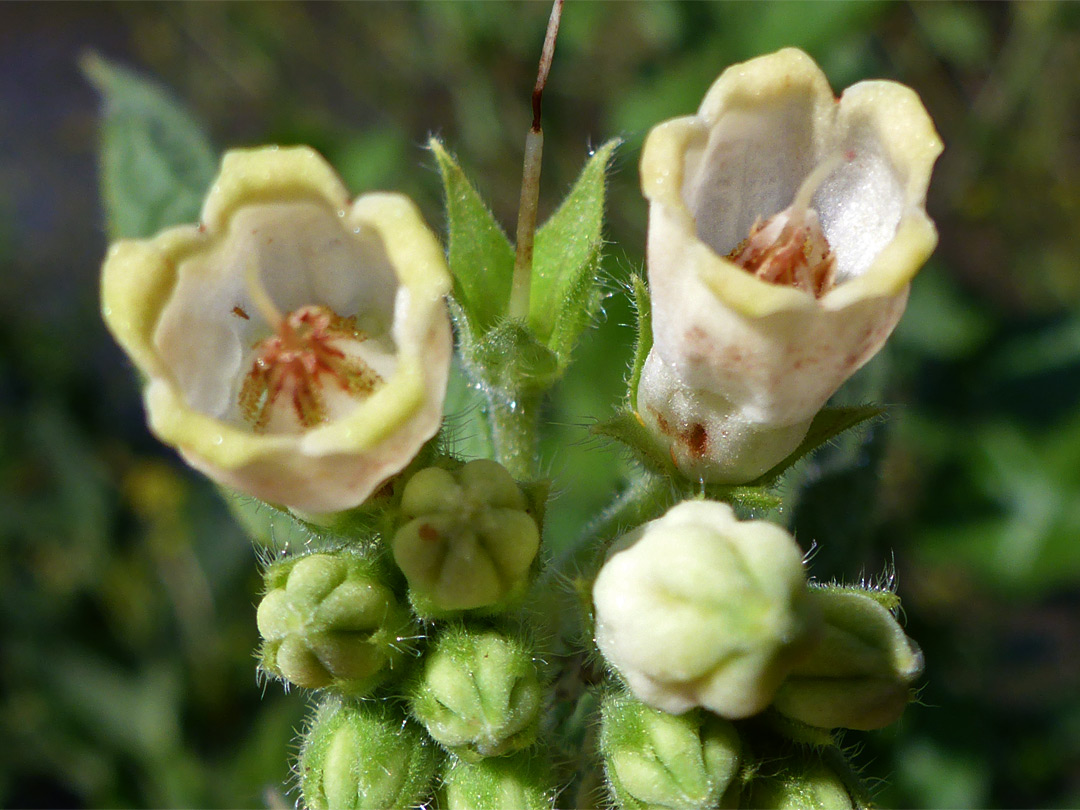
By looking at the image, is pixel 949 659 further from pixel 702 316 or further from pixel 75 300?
pixel 75 300

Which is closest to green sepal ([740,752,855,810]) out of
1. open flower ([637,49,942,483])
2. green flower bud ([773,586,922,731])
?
green flower bud ([773,586,922,731])

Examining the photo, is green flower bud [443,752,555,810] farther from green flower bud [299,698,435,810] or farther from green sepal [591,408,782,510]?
green sepal [591,408,782,510]

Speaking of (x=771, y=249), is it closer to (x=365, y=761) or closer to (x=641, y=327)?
(x=641, y=327)

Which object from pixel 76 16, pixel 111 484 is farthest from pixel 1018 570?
pixel 76 16

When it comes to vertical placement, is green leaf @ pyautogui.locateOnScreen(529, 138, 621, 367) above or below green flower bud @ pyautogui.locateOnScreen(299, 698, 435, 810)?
above

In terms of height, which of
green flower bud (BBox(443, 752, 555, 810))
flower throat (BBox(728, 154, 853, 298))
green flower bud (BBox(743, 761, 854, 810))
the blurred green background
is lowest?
the blurred green background

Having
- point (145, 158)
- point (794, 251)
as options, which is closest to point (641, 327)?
point (794, 251)
